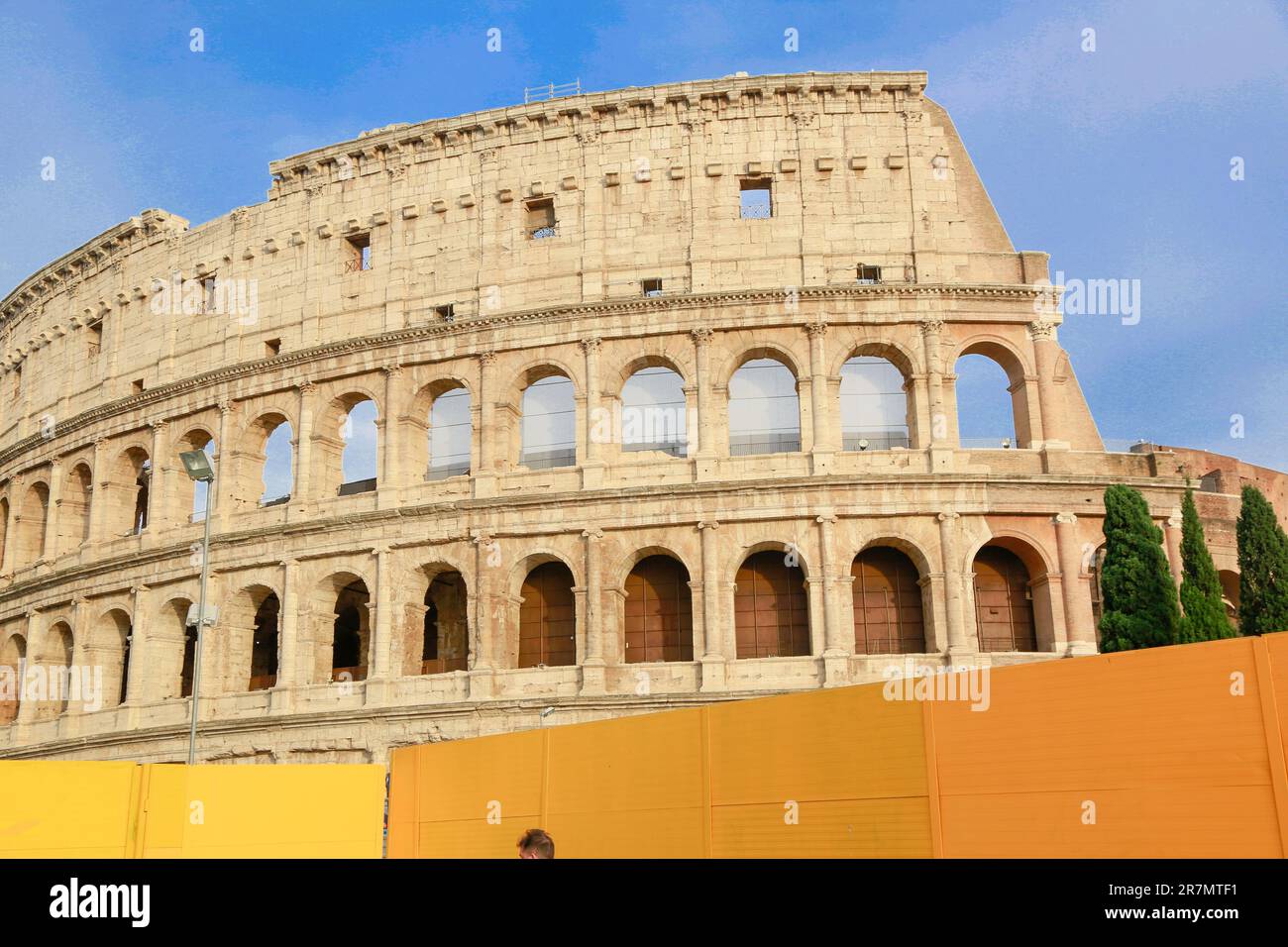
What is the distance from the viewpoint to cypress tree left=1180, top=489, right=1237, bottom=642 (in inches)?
872

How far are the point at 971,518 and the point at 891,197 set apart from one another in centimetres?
821

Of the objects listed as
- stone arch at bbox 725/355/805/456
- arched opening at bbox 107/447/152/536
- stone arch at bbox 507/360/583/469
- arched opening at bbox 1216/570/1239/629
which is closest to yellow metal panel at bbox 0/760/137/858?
stone arch at bbox 507/360/583/469

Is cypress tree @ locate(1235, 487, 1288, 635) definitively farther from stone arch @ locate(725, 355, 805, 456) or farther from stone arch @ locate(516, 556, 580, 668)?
stone arch @ locate(516, 556, 580, 668)

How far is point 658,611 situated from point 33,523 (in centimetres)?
2275

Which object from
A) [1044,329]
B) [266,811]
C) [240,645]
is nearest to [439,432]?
[240,645]

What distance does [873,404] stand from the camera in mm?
31297

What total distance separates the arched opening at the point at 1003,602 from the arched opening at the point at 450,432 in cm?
1367

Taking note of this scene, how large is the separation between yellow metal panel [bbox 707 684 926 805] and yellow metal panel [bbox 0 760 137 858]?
24.6 ft

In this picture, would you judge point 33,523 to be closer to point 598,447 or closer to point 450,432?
point 450,432

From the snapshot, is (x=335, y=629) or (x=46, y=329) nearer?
(x=335, y=629)

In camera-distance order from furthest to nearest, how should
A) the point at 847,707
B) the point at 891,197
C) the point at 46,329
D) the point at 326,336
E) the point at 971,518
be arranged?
the point at 46,329 < the point at 326,336 < the point at 891,197 < the point at 971,518 < the point at 847,707

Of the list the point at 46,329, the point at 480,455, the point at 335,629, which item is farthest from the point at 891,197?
the point at 46,329

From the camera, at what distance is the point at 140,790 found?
50.4ft
